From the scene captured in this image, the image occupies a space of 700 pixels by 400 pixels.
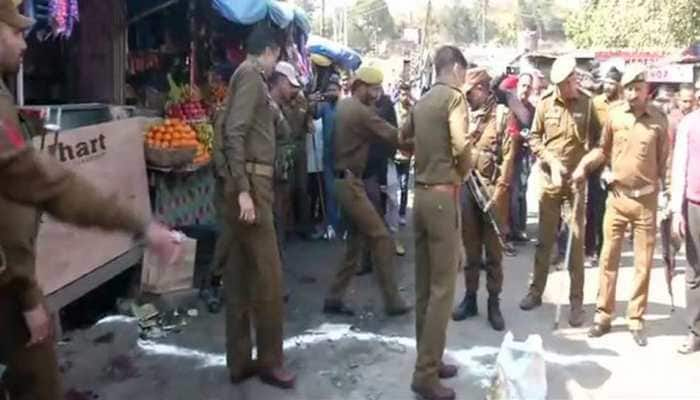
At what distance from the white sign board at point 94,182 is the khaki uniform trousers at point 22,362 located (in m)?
1.31

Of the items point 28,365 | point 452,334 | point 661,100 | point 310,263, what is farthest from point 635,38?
point 28,365

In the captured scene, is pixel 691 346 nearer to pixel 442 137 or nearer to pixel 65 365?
pixel 442 137

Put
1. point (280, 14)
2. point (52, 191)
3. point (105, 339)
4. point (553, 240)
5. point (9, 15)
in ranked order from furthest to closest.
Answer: point (280, 14) < point (553, 240) < point (105, 339) < point (9, 15) < point (52, 191)

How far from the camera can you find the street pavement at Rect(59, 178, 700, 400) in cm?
547

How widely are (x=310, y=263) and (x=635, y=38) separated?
2259 cm

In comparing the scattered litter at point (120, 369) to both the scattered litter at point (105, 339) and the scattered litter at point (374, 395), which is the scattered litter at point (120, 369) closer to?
the scattered litter at point (105, 339)

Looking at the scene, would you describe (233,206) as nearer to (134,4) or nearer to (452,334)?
(452,334)

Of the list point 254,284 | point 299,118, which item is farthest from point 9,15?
point 299,118

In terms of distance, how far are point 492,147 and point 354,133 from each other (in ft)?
5.54

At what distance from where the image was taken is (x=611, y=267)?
6633mm

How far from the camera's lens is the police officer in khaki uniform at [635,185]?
6441 mm

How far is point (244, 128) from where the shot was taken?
16.9 feet

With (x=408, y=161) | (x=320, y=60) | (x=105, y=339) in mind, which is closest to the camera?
(x=105, y=339)

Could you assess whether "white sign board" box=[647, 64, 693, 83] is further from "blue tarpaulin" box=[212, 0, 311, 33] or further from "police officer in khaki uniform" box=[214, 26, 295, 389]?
"police officer in khaki uniform" box=[214, 26, 295, 389]
